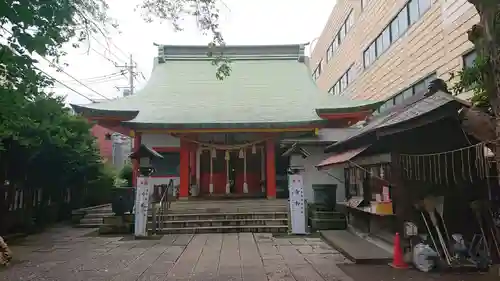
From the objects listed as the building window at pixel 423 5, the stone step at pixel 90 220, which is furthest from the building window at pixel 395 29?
the stone step at pixel 90 220

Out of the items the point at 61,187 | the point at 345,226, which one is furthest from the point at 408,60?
the point at 61,187

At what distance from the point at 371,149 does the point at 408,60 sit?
25.0 feet

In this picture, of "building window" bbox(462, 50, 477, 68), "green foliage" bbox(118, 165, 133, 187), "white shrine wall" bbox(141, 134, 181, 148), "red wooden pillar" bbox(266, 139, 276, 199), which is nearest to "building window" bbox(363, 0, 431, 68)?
"building window" bbox(462, 50, 477, 68)

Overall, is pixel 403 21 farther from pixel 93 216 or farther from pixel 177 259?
pixel 93 216

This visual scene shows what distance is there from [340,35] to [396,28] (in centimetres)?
994

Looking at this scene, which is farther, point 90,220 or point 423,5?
point 90,220

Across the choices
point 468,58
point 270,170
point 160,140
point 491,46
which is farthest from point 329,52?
point 491,46

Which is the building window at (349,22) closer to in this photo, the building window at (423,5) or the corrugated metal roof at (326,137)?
the building window at (423,5)

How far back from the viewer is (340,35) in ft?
83.9

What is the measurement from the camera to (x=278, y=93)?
17.9 meters

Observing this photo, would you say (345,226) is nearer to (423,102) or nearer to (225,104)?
Answer: (423,102)

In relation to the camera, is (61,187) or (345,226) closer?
(345,226)

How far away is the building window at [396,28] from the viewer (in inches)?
537

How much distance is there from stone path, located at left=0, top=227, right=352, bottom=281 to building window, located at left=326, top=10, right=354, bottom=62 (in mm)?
16252
